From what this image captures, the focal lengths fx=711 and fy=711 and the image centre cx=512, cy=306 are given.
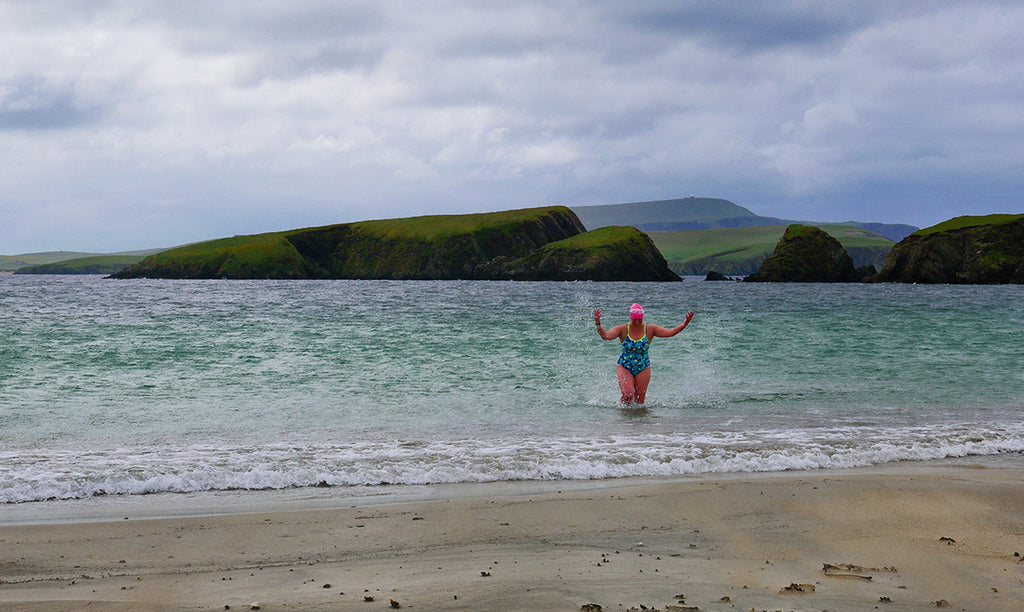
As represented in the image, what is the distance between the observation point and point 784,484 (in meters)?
9.37

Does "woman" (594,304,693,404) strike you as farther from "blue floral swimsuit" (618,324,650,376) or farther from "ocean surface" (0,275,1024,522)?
"ocean surface" (0,275,1024,522)

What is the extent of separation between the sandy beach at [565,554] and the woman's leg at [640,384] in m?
7.38

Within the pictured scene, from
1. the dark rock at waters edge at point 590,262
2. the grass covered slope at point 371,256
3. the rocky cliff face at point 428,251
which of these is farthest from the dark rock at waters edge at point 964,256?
the rocky cliff face at point 428,251

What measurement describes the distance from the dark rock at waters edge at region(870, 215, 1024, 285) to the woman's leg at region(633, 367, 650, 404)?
128798 millimetres

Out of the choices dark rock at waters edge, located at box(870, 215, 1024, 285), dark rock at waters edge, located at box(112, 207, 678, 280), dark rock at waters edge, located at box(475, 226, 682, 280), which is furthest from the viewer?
dark rock at waters edge, located at box(112, 207, 678, 280)

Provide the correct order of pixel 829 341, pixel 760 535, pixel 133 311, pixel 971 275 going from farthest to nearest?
pixel 971 275, pixel 133 311, pixel 829 341, pixel 760 535

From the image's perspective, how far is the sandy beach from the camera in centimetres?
541

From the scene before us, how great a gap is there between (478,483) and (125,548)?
437 centimetres

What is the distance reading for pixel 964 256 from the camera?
127 meters

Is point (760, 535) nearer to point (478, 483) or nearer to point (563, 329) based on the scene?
point (478, 483)

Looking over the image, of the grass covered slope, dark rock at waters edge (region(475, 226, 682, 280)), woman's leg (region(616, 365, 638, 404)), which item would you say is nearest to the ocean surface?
woman's leg (region(616, 365, 638, 404))

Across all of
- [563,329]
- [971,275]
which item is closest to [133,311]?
[563,329]

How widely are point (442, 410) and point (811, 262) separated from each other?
143 metres

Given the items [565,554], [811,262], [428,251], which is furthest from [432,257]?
[565,554]
